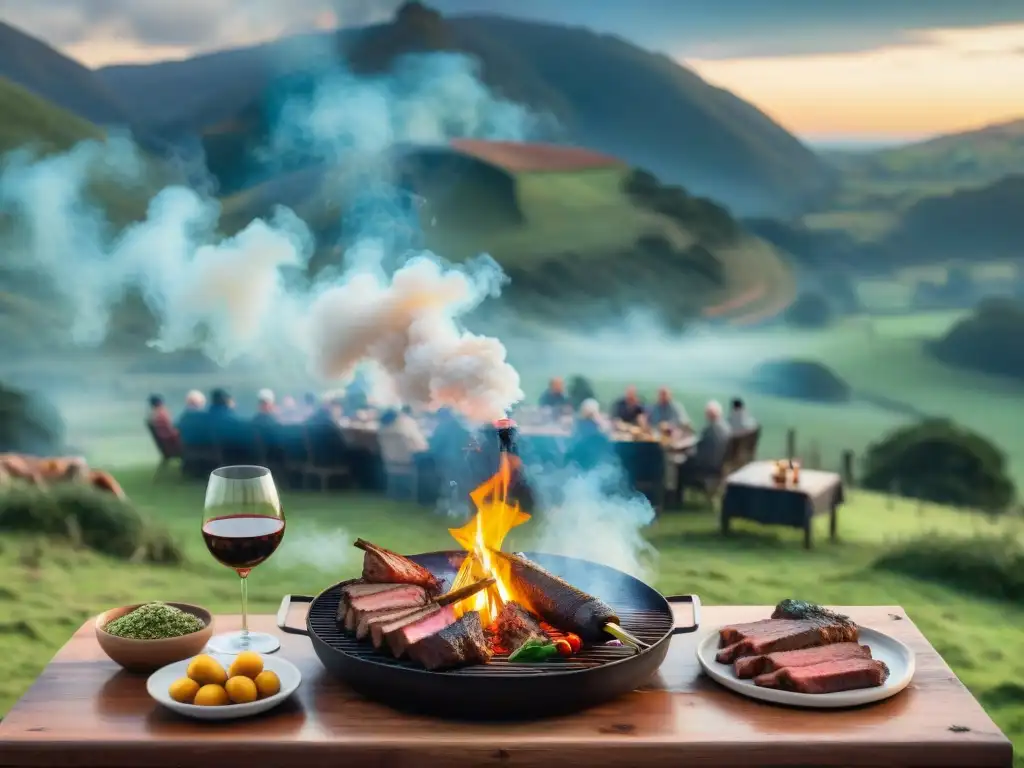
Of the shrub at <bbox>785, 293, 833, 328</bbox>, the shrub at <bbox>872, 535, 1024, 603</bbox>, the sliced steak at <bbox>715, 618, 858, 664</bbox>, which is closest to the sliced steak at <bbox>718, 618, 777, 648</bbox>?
the sliced steak at <bbox>715, 618, 858, 664</bbox>

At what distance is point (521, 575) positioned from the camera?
3.05m

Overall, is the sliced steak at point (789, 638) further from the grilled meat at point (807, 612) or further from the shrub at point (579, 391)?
the shrub at point (579, 391)

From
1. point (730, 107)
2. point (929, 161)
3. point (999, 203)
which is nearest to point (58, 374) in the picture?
point (730, 107)

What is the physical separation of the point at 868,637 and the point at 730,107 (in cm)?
1328

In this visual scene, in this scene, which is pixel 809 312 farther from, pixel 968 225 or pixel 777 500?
pixel 777 500

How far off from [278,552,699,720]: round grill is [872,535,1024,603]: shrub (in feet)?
18.1

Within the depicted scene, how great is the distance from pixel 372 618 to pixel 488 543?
0.47 m

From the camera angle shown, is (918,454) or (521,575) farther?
(918,454)

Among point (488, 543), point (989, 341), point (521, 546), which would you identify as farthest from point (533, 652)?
point (989, 341)

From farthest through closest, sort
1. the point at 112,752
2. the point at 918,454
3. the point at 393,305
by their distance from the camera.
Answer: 1. the point at 918,454
2. the point at 393,305
3. the point at 112,752

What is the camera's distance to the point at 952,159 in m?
15.1

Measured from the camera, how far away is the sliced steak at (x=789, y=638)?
286 cm

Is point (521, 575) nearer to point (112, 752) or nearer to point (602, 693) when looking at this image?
point (602, 693)

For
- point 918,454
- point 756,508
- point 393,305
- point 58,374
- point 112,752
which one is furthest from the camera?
point 58,374
